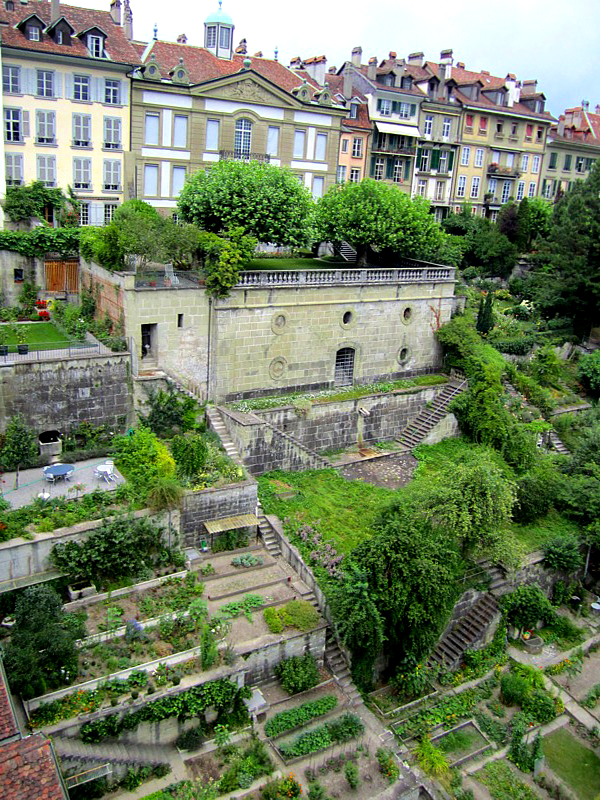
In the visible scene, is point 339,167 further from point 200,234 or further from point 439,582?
point 439,582

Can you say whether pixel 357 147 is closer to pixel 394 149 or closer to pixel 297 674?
pixel 394 149

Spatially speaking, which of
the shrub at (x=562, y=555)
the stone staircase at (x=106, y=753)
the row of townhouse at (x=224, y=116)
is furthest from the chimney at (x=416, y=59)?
the stone staircase at (x=106, y=753)

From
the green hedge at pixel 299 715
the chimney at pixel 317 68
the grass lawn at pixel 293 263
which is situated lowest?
the green hedge at pixel 299 715

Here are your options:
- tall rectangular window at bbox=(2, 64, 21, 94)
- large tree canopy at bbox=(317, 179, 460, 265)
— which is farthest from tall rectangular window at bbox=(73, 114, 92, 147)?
large tree canopy at bbox=(317, 179, 460, 265)

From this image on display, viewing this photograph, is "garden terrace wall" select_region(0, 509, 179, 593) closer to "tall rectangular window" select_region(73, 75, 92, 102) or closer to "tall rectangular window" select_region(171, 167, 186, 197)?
"tall rectangular window" select_region(171, 167, 186, 197)

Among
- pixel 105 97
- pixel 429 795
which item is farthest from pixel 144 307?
pixel 429 795

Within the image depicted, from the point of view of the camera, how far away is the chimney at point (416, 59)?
2350 inches

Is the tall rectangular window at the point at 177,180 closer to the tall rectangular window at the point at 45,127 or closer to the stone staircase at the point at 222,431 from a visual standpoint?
the tall rectangular window at the point at 45,127

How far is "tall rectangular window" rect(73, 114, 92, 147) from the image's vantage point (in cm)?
3966

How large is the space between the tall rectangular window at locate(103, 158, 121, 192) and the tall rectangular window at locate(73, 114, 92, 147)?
152 centimetres

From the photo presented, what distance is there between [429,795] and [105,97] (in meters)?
37.7

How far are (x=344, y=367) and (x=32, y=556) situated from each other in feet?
64.9

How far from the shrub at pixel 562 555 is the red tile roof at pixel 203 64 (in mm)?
32778

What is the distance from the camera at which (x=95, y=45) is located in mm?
39531
